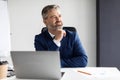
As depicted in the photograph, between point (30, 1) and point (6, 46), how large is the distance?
89 cm

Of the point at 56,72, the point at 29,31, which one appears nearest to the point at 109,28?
the point at 29,31

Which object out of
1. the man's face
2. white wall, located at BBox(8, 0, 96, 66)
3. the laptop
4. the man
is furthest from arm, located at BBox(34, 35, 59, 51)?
white wall, located at BBox(8, 0, 96, 66)

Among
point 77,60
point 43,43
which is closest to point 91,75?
point 77,60

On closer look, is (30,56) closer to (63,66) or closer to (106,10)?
(63,66)

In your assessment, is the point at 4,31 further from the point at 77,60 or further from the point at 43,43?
the point at 77,60

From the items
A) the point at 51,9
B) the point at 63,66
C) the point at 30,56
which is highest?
the point at 51,9

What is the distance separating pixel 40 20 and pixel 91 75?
231 cm

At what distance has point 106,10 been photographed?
3.53 m

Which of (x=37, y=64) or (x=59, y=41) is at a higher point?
(x=59, y=41)

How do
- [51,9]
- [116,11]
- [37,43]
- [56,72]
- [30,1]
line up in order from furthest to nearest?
[30,1]
[116,11]
[37,43]
[51,9]
[56,72]

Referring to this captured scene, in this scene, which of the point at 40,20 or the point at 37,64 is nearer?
the point at 37,64

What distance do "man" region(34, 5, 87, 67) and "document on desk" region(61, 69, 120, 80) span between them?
24 centimetres

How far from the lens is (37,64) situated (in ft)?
5.22

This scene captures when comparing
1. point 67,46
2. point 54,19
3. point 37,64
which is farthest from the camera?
point 67,46
